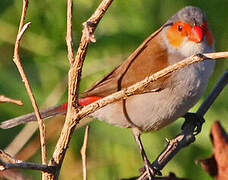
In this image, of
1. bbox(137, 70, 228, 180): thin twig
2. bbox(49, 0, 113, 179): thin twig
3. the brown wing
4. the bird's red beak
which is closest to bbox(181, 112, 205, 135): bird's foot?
bbox(137, 70, 228, 180): thin twig

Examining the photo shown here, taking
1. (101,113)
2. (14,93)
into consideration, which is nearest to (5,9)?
(14,93)

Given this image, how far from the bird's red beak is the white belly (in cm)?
13

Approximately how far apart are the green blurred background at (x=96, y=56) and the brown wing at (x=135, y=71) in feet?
2.82

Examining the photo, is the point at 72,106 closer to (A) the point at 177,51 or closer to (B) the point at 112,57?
(A) the point at 177,51

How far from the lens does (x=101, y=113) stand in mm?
2959

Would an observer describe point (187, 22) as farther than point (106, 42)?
No

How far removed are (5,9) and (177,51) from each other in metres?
1.61

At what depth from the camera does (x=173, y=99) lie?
2.75 m

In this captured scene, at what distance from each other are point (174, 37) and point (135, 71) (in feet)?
1.06

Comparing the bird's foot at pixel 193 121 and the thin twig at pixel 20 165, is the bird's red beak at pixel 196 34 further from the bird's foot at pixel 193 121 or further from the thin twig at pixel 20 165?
the thin twig at pixel 20 165

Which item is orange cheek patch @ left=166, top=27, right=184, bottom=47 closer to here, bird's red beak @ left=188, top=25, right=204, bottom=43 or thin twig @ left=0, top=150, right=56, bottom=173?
bird's red beak @ left=188, top=25, right=204, bottom=43

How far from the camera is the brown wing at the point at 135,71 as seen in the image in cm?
282

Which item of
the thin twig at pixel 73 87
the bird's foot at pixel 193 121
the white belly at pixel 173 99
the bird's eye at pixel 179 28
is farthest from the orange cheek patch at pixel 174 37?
the thin twig at pixel 73 87

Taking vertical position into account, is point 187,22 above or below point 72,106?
above
